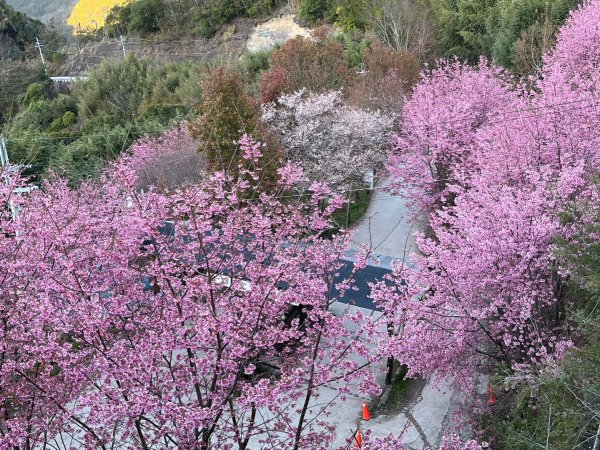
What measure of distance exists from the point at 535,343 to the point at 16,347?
235 inches

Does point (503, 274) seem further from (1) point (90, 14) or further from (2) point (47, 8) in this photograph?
(2) point (47, 8)

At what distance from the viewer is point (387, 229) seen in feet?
58.6

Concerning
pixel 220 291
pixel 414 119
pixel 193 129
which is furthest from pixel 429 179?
pixel 220 291

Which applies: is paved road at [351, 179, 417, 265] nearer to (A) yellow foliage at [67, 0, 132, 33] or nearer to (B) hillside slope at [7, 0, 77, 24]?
(A) yellow foliage at [67, 0, 132, 33]

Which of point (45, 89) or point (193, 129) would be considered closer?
point (193, 129)

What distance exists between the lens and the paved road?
640 inches

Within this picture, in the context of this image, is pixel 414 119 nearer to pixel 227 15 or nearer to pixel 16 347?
pixel 16 347

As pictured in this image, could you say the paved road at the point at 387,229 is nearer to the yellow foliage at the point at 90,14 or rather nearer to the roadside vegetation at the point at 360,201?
the roadside vegetation at the point at 360,201

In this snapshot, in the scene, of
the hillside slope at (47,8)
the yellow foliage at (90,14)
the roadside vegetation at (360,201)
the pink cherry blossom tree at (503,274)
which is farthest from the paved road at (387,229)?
the hillside slope at (47,8)

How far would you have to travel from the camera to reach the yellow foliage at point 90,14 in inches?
1886

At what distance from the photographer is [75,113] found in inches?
1254

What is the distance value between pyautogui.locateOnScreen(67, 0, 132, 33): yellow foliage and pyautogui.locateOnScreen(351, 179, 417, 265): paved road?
119 feet

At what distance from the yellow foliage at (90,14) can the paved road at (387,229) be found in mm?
36340

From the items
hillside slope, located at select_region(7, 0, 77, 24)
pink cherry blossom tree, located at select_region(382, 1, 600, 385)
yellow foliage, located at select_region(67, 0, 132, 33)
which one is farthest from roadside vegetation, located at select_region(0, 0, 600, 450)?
Answer: hillside slope, located at select_region(7, 0, 77, 24)
